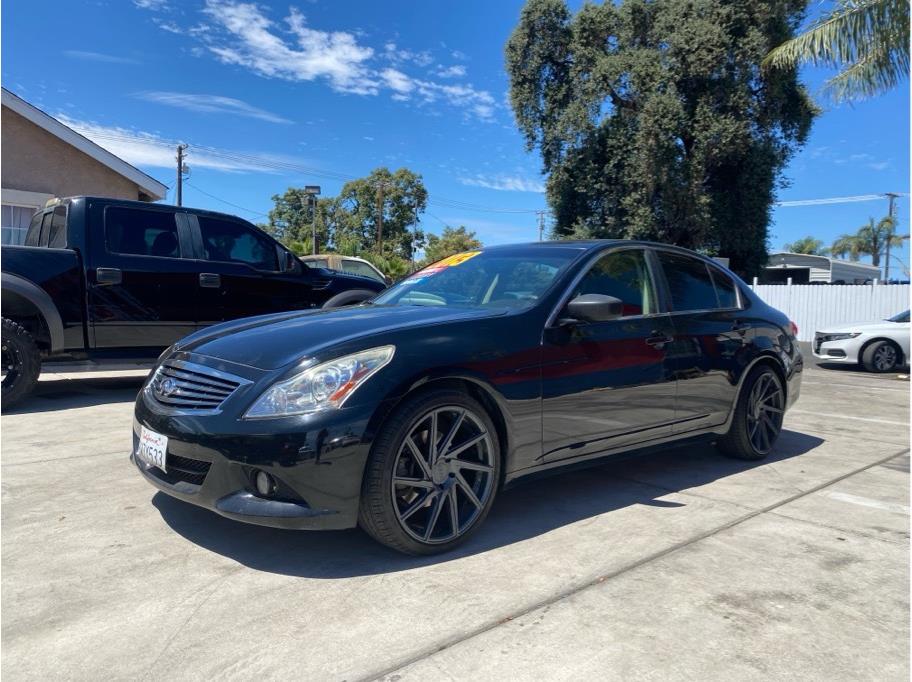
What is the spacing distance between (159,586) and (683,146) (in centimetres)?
2251

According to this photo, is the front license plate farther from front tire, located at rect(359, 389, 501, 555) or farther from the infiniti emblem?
front tire, located at rect(359, 389, 501, 555)

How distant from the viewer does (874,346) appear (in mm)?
12398

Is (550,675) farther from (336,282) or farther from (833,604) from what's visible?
(336,282)

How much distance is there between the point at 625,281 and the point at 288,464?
7.96 ft

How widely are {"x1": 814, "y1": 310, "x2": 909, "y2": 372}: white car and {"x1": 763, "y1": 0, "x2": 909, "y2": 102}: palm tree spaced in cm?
437

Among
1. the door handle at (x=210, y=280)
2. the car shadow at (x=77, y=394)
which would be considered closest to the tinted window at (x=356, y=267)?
the car shadow at (x=77, y=394)

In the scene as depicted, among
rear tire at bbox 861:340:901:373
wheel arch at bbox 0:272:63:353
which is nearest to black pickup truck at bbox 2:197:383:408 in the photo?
wheel arch at bbox 0:272:63:353

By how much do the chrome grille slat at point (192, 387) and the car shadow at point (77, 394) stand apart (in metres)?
3.60

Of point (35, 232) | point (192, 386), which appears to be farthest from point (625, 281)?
point (35, 232)

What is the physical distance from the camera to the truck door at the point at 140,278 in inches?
253

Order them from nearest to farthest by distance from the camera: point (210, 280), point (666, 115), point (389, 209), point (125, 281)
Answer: point (125, 281) < point (210, 280) < point (666, 115) < point (389, 209)

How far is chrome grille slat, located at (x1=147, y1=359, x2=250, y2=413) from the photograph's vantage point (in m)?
3.06

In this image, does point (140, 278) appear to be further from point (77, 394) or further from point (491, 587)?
point (491, 587)

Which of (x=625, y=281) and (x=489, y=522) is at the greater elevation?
(x=625, y=281)
